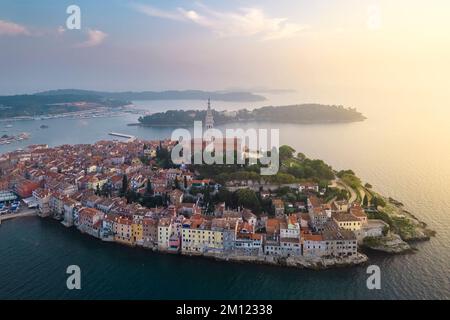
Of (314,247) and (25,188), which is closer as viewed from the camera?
(314,247)

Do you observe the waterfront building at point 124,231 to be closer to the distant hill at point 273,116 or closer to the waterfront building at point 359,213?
the waterfront building at point 359,213

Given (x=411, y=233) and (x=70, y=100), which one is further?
(x=70, y=100)

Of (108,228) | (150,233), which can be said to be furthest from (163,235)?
(108,228)

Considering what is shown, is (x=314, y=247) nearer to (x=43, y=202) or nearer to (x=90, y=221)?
(x=90, y=221)

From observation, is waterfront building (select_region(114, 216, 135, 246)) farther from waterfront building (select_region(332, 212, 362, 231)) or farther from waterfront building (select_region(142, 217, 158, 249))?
waterfront building (select_region(332, 212, 362, 231))

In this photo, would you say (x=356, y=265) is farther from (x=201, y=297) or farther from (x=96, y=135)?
(x=96, y=135)

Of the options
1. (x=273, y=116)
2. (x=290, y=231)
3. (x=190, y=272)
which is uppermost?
(x=273, y=116)

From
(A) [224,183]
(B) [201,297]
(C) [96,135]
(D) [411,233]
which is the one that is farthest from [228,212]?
(C) [96,135]
